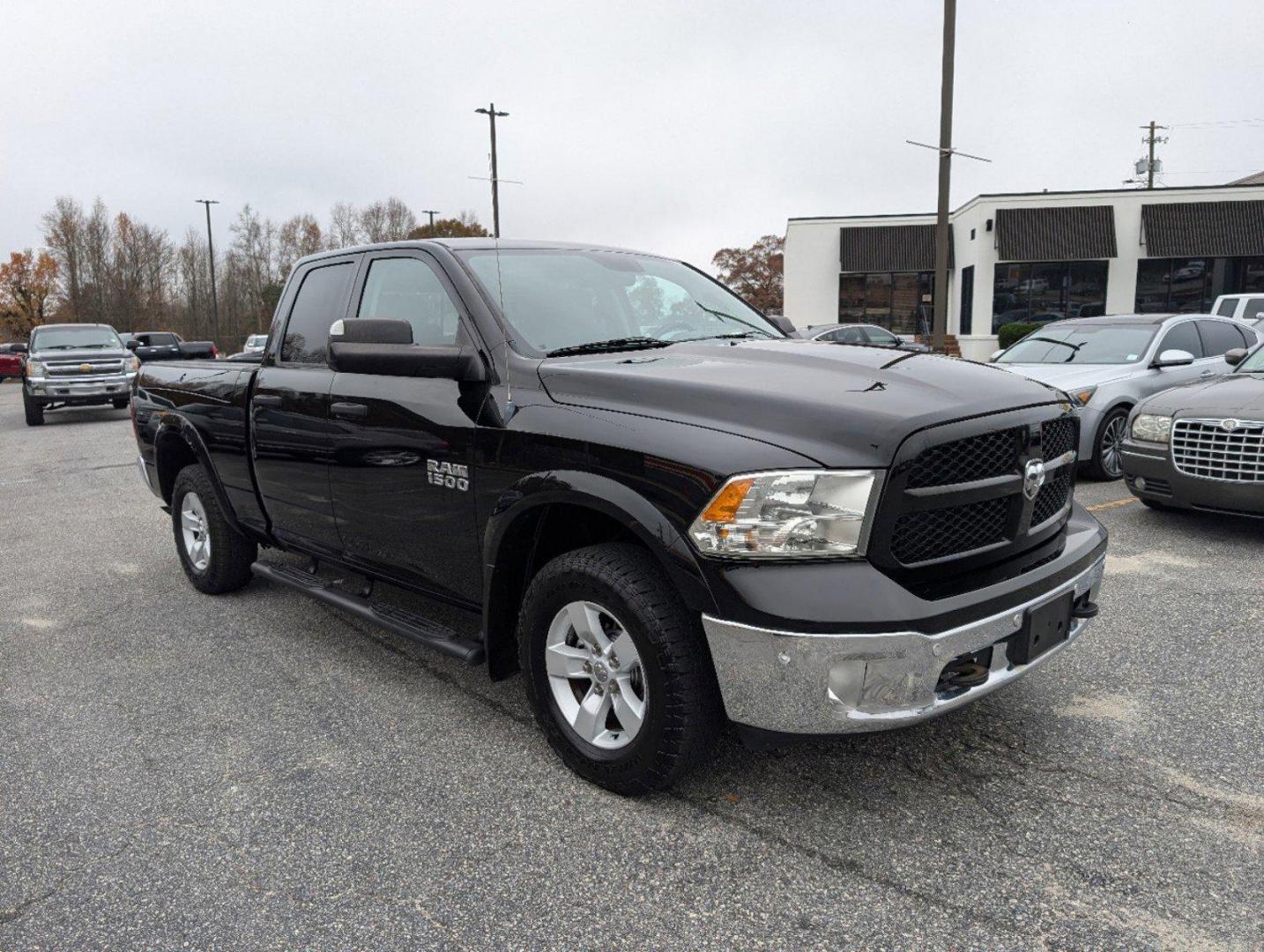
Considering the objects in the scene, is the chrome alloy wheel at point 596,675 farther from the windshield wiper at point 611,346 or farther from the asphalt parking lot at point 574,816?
the windshield wiper at point 611,346

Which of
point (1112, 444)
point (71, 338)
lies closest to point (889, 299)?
point (71, 338)

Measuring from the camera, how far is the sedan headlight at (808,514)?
2498 millimetres

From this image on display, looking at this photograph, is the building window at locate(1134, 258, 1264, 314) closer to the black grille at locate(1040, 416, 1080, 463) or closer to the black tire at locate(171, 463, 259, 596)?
the black grille at locate(1040, 416, 1080, 463)

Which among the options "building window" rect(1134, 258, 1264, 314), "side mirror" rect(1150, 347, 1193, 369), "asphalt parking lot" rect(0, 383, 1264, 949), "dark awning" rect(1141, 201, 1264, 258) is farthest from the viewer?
"building window" rect(1134, 258, 1264, 314)

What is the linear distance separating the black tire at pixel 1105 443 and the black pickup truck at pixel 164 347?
1433 centimetres

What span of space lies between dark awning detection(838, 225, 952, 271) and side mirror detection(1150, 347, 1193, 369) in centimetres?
2547

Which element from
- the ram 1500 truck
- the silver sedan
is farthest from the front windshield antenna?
the ram 1500 truck

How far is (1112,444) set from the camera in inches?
333

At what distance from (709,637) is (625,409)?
754mm

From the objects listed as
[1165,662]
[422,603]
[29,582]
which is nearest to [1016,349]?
[1165,662]

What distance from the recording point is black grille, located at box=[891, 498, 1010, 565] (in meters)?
2.58

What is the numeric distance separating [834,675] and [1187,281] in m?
33.2

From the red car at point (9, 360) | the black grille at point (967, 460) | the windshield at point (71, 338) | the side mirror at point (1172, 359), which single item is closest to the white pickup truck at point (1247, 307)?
the side mirror at point (1172, 359)

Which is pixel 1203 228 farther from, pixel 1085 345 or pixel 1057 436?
pixel 1057 436
